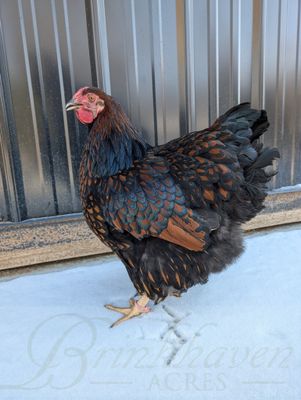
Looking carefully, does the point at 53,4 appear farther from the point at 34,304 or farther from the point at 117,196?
the point at 34,304

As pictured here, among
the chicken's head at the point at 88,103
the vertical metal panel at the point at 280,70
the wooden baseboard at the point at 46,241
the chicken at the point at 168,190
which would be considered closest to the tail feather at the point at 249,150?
the chicken at the point at 168,190

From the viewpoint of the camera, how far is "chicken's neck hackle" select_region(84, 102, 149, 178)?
1623 mm

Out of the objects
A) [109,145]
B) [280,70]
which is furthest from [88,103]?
[280,70]

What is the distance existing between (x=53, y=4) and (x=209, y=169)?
4.36 ft

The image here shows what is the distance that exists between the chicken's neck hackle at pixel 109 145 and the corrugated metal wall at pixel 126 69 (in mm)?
593

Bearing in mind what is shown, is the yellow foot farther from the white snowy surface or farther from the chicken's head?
the chicken's head

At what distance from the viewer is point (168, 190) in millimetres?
1542

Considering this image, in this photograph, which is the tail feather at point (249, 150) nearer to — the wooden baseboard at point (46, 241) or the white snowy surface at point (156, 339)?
the white snowy surface at point (156, 339)

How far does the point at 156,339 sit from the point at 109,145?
930mm

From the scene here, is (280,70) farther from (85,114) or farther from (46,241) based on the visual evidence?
(46,241)

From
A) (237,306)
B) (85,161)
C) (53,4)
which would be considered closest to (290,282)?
(237,306)

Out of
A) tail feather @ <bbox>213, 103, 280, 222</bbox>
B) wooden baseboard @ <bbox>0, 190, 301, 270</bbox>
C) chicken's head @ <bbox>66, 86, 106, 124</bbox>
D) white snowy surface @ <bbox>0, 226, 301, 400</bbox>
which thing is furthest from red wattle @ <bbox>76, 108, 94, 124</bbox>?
white snowy surface @ <bbox>0, 226, 301, 400</bbox>

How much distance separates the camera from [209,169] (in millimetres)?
1586

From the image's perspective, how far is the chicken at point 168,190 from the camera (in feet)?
5.04
